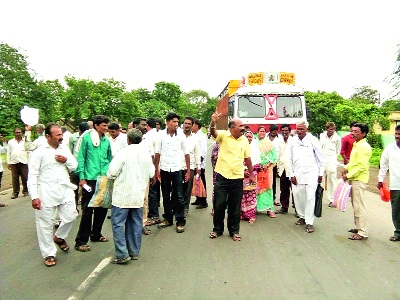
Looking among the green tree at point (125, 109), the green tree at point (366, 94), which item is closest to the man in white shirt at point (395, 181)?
the green tree at point (125, 109)

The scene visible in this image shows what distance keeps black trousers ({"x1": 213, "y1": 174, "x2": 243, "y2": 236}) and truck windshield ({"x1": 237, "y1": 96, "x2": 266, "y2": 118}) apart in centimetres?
774

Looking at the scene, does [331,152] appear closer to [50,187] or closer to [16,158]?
[50,187]

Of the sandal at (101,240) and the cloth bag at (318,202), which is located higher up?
the cloth bag at (318,202)

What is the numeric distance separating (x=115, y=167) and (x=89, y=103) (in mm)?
18497

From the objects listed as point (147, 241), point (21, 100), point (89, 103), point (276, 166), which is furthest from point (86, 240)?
point (89, 103)

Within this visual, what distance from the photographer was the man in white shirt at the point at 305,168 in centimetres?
662

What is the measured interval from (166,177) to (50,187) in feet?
7.09

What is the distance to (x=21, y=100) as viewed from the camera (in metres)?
15.0

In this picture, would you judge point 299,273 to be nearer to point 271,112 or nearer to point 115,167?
point 115,167

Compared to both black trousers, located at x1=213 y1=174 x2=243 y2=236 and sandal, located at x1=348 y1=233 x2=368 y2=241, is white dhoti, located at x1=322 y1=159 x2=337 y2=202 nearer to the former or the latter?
sandal, located at x1=348 y1=233 x2=368 y2=241

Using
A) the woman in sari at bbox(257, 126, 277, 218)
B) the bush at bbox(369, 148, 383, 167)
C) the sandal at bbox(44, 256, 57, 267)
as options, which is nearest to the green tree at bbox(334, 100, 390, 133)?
the bush at bbox(369, 148, 383, 167)

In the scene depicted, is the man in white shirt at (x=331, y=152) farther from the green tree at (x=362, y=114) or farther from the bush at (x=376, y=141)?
the green tree at (x=362, y=114)

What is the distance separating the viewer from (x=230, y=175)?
6027 mm

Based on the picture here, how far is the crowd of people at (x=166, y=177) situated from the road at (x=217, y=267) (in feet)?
0.88
